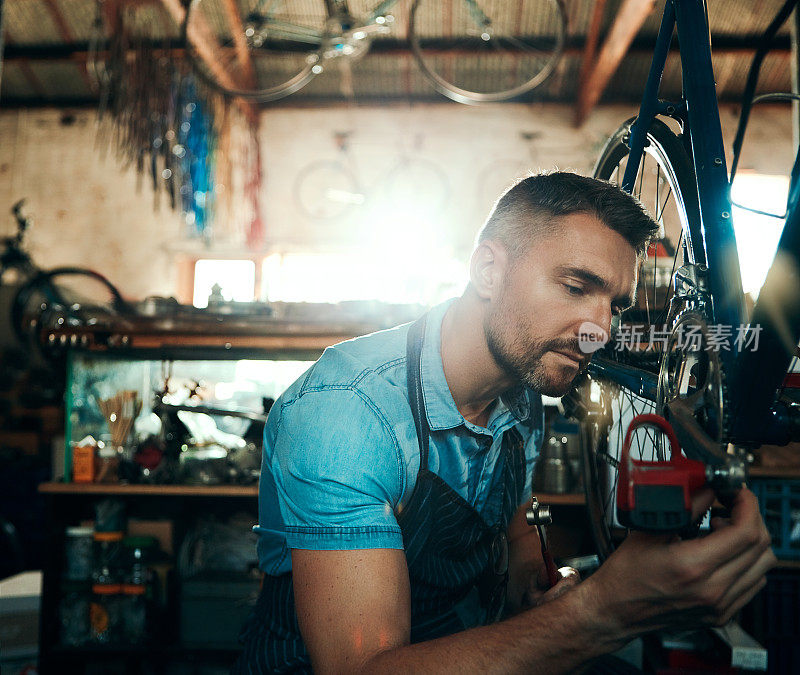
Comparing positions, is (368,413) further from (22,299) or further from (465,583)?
(22,299)

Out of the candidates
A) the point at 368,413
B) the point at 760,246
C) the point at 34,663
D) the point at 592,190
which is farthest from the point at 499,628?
the point at 760,246

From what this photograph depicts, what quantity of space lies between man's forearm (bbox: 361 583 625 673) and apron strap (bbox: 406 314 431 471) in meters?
0.37

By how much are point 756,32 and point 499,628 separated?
6.24m

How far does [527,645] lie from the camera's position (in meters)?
0.84

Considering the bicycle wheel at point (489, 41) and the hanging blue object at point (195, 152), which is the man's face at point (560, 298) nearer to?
the hanging blue object at point (195, 152)

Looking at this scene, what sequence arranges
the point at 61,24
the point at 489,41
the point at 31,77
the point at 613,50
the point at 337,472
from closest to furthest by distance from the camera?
1. the point at 337,472
2. the point at 613,50
3. the point at 489,41
4. the point at 61,24
5. the point at 31,77

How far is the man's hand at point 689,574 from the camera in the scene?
0.73 m

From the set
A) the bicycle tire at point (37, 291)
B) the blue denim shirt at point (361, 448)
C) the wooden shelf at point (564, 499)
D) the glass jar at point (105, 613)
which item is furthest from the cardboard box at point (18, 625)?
the bicycle tire at point (37, 291)

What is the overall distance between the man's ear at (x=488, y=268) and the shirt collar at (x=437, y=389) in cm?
12

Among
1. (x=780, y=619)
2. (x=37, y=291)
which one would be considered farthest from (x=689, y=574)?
(x=37, y=291)

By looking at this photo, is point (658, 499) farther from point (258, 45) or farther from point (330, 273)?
point (330, 273)

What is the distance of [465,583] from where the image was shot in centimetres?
133

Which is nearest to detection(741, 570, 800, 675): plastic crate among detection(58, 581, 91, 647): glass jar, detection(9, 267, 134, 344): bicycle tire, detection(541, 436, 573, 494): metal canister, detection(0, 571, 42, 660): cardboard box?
detection(541, 436, 573, 494): metal canister

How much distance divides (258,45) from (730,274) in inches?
Result: 213
